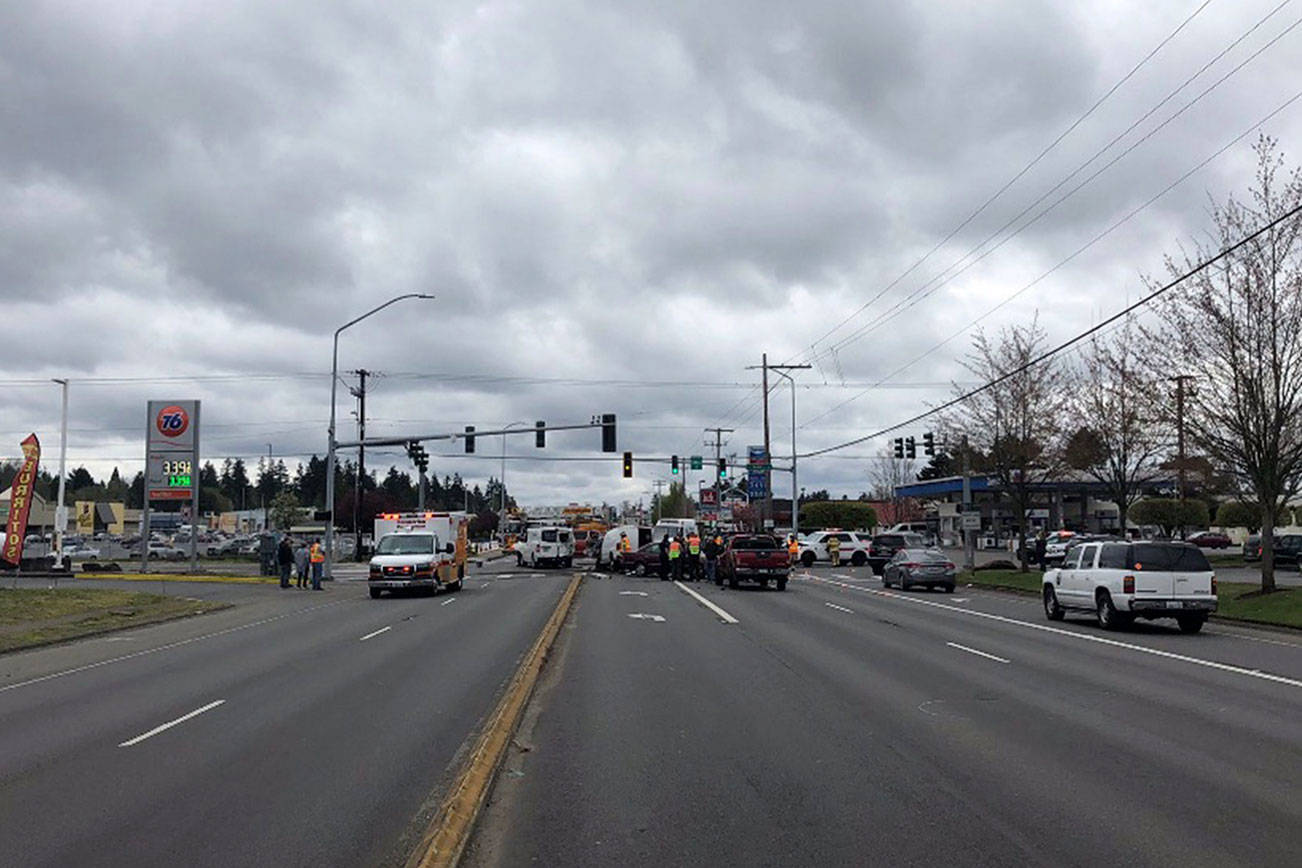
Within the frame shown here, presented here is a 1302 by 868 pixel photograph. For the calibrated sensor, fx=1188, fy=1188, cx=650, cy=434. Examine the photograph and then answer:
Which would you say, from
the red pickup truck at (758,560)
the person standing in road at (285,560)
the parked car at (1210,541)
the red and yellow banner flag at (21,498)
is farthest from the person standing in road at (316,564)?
the parked car at (1210,541)

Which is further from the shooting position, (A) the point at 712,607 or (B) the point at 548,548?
(B) the point at 548,548

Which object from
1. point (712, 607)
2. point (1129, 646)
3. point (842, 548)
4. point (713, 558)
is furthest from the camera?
point (842, 548)

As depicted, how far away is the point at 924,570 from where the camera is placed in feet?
134

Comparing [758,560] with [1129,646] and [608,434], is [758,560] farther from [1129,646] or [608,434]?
[1129,646]

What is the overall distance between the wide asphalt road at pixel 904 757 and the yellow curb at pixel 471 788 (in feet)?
0.51

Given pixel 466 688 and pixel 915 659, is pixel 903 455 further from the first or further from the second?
pixel 466 688

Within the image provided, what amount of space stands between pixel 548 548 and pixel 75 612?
36313mm

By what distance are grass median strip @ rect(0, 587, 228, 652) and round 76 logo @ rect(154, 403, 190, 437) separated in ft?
45.4

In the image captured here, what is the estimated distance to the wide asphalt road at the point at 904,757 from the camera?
7434 millimetres

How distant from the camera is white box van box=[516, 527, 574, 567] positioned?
64.4 metres

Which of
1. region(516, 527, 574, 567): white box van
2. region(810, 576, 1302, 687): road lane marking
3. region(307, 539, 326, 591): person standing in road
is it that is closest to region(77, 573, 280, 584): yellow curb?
region(307, 539, 326, 591): person standing in road

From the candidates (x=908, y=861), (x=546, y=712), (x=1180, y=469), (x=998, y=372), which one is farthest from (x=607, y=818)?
(x=998, y=372)

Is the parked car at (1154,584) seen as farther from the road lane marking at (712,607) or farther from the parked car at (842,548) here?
the parked car at (842,548)

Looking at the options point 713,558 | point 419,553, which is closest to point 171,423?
point 419,553
